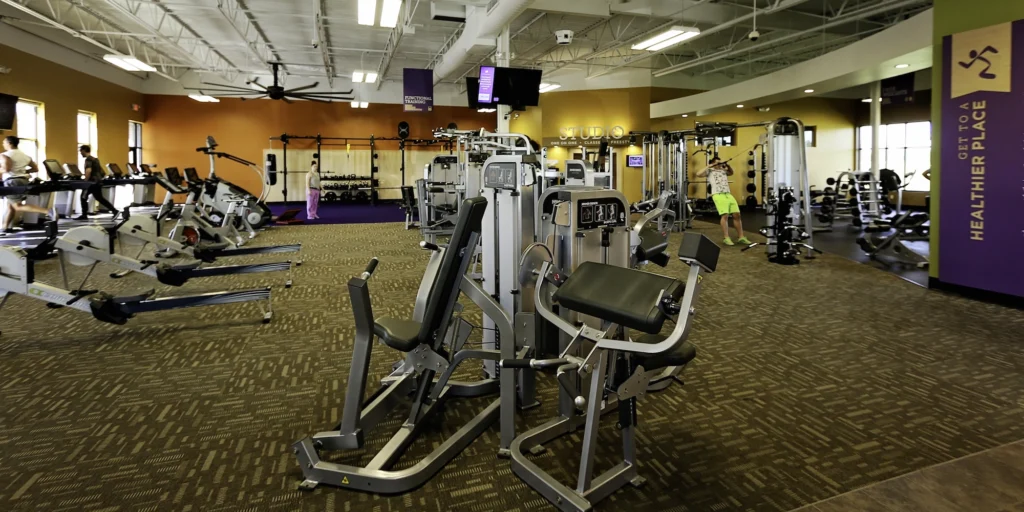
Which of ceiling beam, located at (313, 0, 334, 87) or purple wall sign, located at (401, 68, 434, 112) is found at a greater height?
ceiling beam, located at (313, 0, 334, 87)

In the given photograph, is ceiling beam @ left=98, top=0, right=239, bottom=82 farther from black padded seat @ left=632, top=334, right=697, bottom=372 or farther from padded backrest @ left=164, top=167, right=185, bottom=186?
black padded seat @ left=632, top=334, right=697, bottom=372

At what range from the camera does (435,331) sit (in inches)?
95.1

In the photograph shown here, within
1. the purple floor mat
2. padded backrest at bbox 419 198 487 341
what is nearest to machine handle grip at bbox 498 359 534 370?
padded backrest at bbox 419 198 487 341

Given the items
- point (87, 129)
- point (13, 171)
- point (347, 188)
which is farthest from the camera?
point (347, 188)

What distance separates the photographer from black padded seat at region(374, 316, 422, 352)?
7.50 ft

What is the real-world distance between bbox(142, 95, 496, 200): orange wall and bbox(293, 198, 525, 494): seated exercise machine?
61.0 feet

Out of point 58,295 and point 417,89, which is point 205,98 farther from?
point 58,295

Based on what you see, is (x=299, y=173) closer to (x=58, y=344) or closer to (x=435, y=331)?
(x=58, y=344)

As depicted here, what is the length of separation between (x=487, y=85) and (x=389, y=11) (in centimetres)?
177

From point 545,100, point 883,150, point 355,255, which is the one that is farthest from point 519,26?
point 883,150

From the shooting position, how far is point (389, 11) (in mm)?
8188

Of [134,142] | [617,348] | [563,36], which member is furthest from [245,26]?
[617,348]

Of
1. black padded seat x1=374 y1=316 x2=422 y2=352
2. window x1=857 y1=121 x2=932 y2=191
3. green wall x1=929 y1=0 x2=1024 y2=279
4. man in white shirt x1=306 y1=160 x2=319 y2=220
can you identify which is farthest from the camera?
window x1=857 y1=121 x2=932 y2=191

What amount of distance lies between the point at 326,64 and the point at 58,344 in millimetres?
13356
